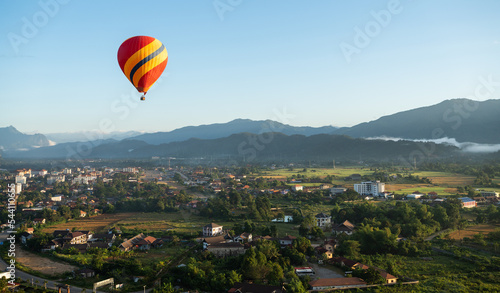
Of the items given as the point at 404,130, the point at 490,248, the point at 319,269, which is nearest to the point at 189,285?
the point at 319,269

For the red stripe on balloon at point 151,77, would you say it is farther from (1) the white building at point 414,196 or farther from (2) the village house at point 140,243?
(1) the white building at point 414,196

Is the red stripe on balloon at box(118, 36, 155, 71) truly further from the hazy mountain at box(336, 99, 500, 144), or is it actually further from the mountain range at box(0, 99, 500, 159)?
the hazy mountain at box(336, 99, 500, 144)

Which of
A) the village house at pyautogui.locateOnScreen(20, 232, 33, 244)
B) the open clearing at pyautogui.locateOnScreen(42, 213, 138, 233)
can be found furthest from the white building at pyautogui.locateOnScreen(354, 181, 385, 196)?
the village house at pyautogui.locateOnScreen(20, 232, 33, 244)

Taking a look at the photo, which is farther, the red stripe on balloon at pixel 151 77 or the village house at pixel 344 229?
the village house at pixel 344 229

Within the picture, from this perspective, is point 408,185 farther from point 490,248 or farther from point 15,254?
point 15,254

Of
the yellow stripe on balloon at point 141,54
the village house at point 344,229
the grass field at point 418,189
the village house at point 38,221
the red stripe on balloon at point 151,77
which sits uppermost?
the yellow stripe on balloon at point 141,54

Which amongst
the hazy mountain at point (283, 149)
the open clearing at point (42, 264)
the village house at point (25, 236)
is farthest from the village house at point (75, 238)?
the hazy mountain at point (283, 149)

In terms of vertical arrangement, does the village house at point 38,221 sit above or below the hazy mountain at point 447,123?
below
